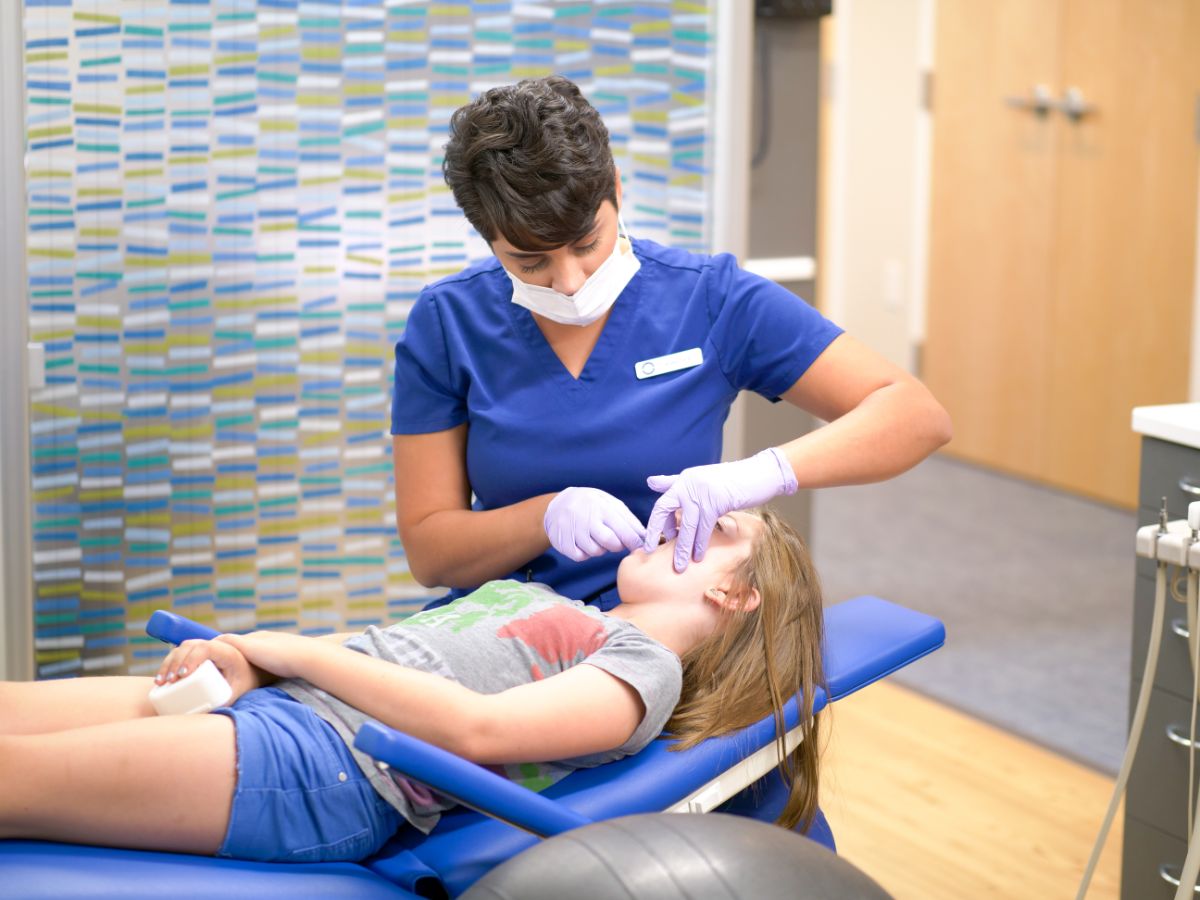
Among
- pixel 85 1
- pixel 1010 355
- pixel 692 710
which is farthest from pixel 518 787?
pixel 1010 355

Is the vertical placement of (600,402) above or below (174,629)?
above

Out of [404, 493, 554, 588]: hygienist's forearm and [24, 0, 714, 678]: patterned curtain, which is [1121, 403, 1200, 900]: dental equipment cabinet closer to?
[404, 493, 554, 588]: hygienist's forearm

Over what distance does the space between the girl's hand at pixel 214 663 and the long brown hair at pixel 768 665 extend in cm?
46

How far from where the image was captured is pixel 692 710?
163 centimetres

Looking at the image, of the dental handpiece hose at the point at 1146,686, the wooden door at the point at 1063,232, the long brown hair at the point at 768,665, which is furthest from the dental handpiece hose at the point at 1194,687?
the wooden door at the point at 1063,232

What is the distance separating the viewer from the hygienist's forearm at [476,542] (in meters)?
1.79

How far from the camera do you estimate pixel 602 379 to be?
1.82 m

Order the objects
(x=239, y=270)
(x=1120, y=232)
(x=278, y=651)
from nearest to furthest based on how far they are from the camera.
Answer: (x=278, y=651) < (x=239, y=270) < (x=1120, y=232)

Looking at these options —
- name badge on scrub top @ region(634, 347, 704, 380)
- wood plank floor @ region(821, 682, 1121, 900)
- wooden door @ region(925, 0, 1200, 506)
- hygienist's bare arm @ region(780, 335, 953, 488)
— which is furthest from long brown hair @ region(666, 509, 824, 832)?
wooden door @ region(925, 0, 1200, 506)

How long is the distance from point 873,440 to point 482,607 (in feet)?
1.63

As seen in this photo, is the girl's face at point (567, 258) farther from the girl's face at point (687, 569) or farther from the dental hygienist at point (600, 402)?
the girl's face at point (687, 569)

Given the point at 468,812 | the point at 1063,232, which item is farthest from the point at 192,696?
the point at 1063,232

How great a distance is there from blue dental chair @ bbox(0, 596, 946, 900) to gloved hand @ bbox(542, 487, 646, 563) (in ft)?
0.75

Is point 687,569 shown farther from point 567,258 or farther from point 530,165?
point 530,165
